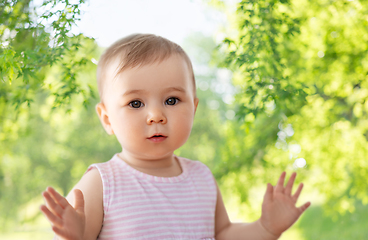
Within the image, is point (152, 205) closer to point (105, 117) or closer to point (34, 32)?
point (105, 117)

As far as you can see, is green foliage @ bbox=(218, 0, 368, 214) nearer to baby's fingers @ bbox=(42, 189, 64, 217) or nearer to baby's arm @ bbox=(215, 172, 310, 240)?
baby's arm @ bbox=(215, 172, 310, 240)

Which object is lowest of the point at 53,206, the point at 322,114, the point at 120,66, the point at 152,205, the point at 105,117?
the point at 322,114

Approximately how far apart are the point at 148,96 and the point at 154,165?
25 cm

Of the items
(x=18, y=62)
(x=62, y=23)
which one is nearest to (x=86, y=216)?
(x=18, y=62)

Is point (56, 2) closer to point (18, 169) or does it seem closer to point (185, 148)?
point (185, 148)

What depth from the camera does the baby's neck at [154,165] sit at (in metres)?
1.07

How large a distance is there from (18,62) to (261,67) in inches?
38.3

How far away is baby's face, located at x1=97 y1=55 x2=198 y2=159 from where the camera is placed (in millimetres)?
954

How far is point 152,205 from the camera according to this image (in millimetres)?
974

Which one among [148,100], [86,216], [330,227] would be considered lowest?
[330,227]

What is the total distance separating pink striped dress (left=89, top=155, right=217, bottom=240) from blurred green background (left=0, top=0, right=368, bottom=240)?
0.50 m

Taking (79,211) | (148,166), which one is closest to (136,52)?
(148,166)

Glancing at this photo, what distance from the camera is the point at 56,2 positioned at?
122cm

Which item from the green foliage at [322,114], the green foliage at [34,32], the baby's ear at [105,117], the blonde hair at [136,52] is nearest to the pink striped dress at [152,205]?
the baby's ear at [105,117]
